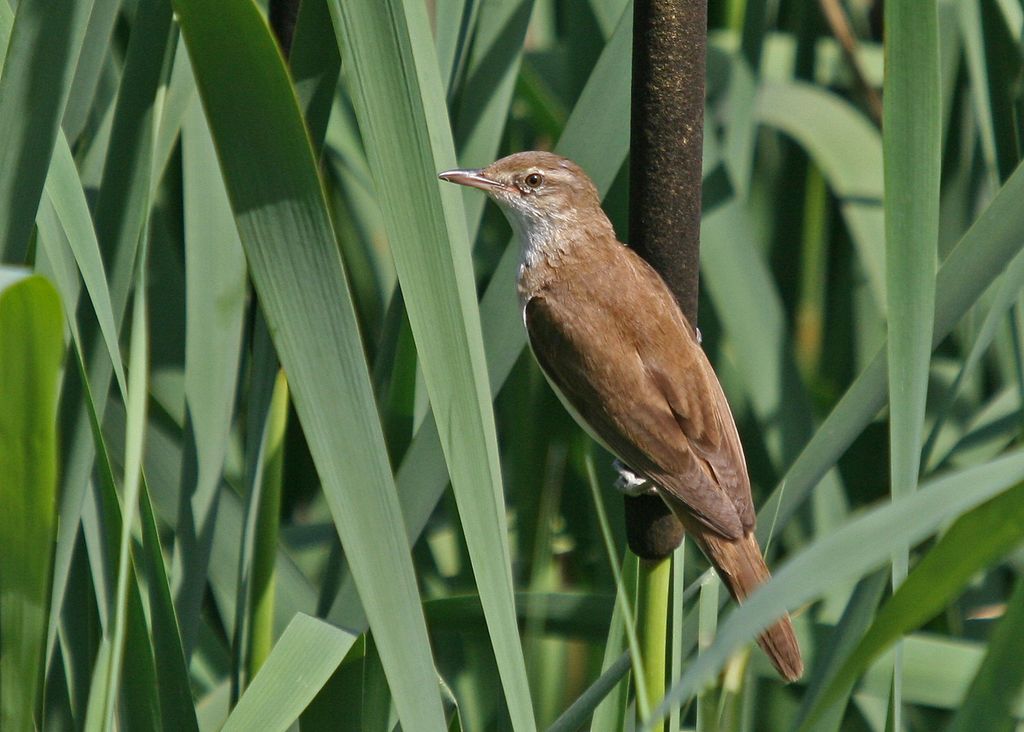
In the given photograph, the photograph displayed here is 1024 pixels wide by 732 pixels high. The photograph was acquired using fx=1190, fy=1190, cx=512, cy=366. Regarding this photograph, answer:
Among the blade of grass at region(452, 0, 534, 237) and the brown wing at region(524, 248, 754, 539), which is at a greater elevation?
the blade of grass at region(452, 0, 534, 237)

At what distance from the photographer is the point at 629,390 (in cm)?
189

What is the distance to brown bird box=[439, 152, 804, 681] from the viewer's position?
1.64 m

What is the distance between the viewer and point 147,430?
1786mm

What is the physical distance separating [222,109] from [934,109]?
1.89 ft

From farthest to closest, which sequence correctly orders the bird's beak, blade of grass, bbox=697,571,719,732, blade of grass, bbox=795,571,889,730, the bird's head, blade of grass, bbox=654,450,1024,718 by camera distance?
the bird's head < the bird's beak < blade of grass, bbox=795,571,889,730 < blade of grass, bbox=697,571,719,732 < blade of grass, bbox=654,450,1024,718

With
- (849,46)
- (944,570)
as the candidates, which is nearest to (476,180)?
(944,570)

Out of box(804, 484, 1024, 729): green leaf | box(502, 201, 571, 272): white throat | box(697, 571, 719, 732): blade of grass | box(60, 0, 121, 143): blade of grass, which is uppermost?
box(60, 0, 121, 143): blade of grass

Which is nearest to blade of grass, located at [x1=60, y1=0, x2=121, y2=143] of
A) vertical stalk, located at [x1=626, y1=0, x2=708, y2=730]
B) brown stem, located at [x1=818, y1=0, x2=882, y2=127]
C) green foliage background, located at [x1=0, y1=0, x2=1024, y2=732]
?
green foliage background, located at [x1=0, y1=0, x2=1024, y2=732]

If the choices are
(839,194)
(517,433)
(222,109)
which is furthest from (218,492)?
(839,194)

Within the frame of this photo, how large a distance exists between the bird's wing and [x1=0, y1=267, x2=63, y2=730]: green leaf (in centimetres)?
98

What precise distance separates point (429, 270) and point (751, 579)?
80cm

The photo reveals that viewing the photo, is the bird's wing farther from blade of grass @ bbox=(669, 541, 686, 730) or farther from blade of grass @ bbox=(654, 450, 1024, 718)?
blade of grass @ bbox=(654, 450, 1024, 718)

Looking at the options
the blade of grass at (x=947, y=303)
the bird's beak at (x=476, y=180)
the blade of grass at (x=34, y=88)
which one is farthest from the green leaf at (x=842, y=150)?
the blade of grass at (x=34, y=88)

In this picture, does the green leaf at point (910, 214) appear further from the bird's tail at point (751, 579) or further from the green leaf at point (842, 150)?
the green leaf at point (842, 150)
